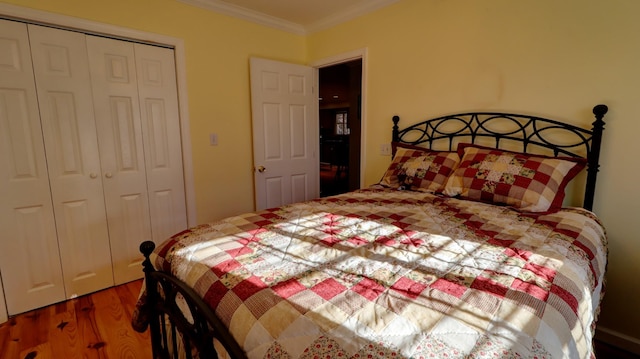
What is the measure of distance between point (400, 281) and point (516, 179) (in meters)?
1.26

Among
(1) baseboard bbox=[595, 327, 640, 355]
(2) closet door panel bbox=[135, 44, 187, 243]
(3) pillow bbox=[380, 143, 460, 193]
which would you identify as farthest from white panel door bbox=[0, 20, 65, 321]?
(1) baseboard bbox=[595, 327, 640, 355]

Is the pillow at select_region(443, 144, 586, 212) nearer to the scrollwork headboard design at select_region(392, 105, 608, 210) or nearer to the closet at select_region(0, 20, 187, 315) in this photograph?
the scrollwork headboard design at select_region(392, 105, 608, 210)

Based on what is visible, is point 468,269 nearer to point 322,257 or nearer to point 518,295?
point 518,295

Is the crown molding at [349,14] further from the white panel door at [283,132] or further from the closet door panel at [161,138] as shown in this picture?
the closet door panel at [161,138]

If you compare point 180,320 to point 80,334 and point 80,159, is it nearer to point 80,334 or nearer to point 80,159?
point 80,334

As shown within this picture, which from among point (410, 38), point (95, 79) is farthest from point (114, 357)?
point (410, 38)

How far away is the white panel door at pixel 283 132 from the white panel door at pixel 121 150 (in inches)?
39.4

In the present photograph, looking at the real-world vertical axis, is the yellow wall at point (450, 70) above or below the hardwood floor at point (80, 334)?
above

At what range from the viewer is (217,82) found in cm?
284

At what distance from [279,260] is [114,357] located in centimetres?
137

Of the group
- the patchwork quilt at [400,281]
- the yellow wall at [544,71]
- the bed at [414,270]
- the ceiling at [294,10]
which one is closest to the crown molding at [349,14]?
the ceiling at [294,10]

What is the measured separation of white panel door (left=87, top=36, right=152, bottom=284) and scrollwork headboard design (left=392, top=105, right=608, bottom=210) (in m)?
2.17

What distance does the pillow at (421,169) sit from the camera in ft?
7.15

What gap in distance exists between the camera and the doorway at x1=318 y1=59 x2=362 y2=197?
4.61 metres
